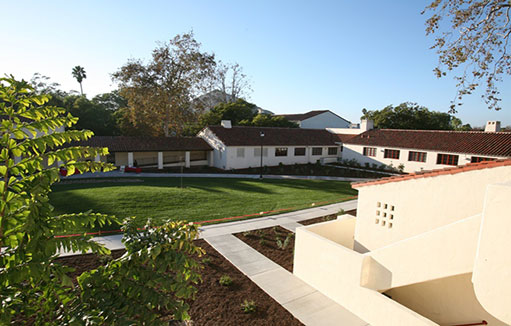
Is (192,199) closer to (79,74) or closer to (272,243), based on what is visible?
(272,243)

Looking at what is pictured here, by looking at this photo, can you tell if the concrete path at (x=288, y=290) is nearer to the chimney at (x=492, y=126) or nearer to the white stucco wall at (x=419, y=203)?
the white stucco wall at (x=419, y=203)

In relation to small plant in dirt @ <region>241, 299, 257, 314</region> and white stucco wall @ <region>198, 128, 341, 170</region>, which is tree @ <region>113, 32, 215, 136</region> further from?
small plant in dirt @ <region>241, 299, 257, 314</region>

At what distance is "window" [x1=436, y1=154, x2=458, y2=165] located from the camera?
27.3 metres

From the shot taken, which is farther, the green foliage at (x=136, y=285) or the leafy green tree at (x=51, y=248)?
the green foliage at (x=136, y=285)

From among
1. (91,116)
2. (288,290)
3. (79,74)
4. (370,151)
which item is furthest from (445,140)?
(79,74)

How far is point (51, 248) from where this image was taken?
2.80 m

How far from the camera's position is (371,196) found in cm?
839

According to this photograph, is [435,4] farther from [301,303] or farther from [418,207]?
[301,303]

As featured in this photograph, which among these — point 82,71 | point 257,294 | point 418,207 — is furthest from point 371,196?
point 82,71

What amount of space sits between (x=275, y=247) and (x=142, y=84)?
29.4m

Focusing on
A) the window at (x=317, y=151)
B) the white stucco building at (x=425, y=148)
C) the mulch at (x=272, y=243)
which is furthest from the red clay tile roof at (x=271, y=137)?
the mulch at (x=272, y=243)

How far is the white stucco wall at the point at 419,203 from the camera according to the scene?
6.16 m

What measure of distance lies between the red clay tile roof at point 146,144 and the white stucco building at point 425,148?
1946 cm

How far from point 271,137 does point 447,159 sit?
18.9m
